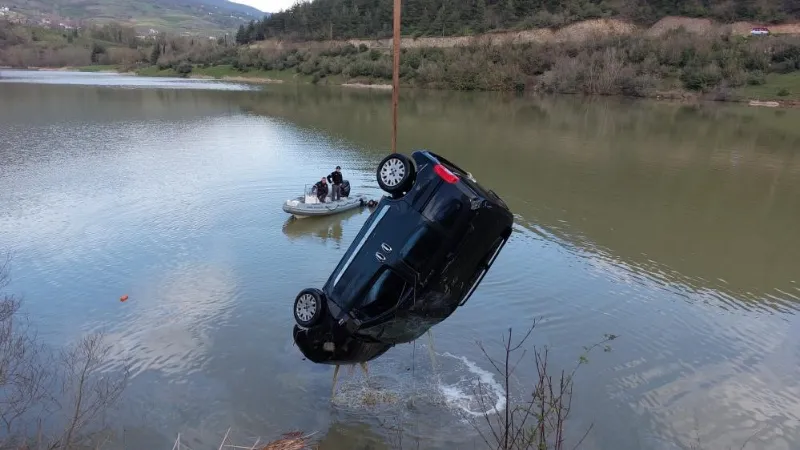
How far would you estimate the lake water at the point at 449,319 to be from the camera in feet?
29.9

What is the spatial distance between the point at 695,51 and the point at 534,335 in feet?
240

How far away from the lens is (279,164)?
2794 cm

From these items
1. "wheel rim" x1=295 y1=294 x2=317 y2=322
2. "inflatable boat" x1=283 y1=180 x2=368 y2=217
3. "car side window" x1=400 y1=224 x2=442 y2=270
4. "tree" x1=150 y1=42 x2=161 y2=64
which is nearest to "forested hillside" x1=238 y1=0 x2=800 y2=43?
"tree" x1=150 y1=42 x2=161 y2=64

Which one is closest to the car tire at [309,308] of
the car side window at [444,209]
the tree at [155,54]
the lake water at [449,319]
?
the car side window at [444,209]

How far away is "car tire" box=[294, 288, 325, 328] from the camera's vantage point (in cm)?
758

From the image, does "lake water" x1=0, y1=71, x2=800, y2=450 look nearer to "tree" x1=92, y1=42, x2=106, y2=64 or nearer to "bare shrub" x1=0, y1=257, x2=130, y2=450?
"bare shrub" x1=0, y1=257, x2=130, y2=450

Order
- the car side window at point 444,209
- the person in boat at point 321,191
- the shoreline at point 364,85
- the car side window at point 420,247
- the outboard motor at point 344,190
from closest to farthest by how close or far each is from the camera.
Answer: the car side window at point 444,209 < the car side window at point 420,247 < the person in boat at point 321,191 < the outboard motor at point 344,190 < the shoreline at point 364,85

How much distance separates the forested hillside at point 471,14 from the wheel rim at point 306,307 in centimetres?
9317

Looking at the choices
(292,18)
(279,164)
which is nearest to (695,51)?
(279,164)

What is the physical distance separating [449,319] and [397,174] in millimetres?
5752

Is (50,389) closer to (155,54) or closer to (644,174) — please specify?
(644,174)

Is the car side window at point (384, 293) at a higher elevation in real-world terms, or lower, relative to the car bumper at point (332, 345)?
A: higher

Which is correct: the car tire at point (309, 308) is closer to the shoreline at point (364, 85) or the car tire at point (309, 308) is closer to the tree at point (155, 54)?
the shoreline at point (364, 85)

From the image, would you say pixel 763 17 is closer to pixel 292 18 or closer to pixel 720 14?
pixel 720 14
